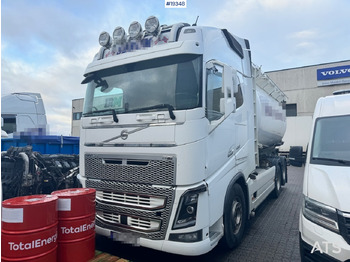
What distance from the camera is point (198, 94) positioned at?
329cm

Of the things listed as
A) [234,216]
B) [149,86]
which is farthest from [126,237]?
[149,86]

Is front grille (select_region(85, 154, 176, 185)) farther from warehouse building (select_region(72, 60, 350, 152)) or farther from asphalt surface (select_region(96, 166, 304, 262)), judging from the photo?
warehouse building (select_region(72, 60, 350, 152))

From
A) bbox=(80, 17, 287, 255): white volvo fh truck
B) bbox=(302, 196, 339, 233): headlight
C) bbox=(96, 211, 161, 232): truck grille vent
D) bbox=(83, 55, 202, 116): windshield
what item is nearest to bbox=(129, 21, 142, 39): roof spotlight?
bbox=(80, 17, 287, 255): white volvo fh truck

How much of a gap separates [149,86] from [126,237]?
2.11 m

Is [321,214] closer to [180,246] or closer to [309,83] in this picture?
[180,246]

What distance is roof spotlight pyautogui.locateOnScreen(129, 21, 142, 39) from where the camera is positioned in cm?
376

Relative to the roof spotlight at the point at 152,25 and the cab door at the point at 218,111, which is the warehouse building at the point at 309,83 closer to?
the cab door at the point at 218,111

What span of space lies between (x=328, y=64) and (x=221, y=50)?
20629 mm

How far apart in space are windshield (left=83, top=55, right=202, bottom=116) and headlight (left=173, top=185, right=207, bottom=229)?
3.59 feet

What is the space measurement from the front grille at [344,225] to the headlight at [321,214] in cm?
4

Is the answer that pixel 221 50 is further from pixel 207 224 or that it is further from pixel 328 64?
Result: pixel 328 64

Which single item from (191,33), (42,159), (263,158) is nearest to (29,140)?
(42,159)

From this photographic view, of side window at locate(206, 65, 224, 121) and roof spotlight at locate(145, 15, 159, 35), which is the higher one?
roof spotlight at locate(145, 15, 159, 35)

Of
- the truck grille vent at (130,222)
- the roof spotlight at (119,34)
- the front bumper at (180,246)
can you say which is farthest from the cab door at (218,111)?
the roof spotlight at (119,34)
